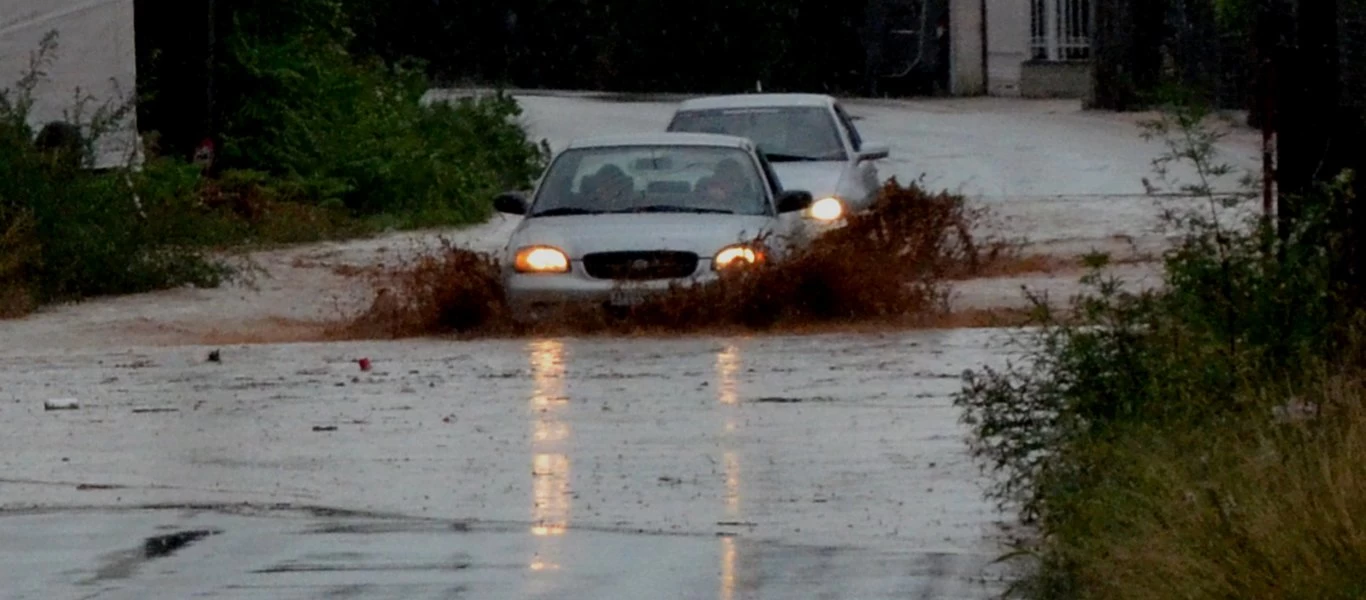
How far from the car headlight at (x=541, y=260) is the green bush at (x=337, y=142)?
11.7 metres

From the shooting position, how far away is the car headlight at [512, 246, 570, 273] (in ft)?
51.2

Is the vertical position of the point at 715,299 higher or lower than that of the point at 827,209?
lower

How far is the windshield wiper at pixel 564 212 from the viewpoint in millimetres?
16344

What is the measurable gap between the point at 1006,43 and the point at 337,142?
20.5m

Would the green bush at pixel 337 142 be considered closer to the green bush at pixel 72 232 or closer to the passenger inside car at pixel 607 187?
the green bush at pixel 72 232

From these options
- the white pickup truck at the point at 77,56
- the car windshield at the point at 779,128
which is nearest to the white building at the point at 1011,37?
the white pickup truck at the point at 77,56

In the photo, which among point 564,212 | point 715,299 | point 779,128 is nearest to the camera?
point 715,299

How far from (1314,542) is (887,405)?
5.92 m

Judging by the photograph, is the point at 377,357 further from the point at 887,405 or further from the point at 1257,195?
the point at 1257,195

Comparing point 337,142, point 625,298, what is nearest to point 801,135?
point 625,298

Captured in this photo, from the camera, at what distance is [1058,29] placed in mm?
46781

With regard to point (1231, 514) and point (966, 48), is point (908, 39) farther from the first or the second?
point (1231, 514)

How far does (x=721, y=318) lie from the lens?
15.5 metres

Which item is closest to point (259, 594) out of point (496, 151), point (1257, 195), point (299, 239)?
point (1257, 195)
